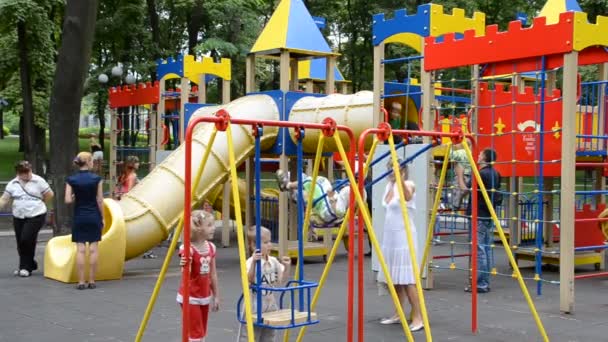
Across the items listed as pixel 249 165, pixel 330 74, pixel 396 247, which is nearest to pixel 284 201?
pixel 249 165

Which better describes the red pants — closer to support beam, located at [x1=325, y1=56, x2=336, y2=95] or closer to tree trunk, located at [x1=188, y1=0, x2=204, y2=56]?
support beam, located at [x1=325, y1=56, x2=336, y2=95]

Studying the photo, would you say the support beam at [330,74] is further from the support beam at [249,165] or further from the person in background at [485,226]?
the person in background at [485,226]

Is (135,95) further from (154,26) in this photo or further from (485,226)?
(154,26)

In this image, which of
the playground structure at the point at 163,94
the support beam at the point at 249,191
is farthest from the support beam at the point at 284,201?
the playground structure at the point at 163,94

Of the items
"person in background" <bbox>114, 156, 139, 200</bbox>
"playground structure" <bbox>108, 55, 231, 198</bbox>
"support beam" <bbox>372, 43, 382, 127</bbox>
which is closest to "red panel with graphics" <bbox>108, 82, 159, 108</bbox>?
"playground structure" <bbox>108, 55, 231, 198</bbox>

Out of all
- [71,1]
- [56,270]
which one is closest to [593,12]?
[71,1]

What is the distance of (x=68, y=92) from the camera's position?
46.8 feet

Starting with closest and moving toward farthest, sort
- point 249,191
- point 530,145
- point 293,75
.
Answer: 1. point 530,145
2. point 293,75
3. point 249,191

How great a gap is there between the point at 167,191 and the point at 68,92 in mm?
4211

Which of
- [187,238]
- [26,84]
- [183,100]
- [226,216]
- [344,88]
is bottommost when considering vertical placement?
[226,216]

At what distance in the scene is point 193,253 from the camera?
17.9 feet

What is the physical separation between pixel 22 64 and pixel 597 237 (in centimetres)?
1499

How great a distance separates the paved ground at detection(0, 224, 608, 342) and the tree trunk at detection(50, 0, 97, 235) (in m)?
3.45

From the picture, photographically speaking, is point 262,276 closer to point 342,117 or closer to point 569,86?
point 569,86
